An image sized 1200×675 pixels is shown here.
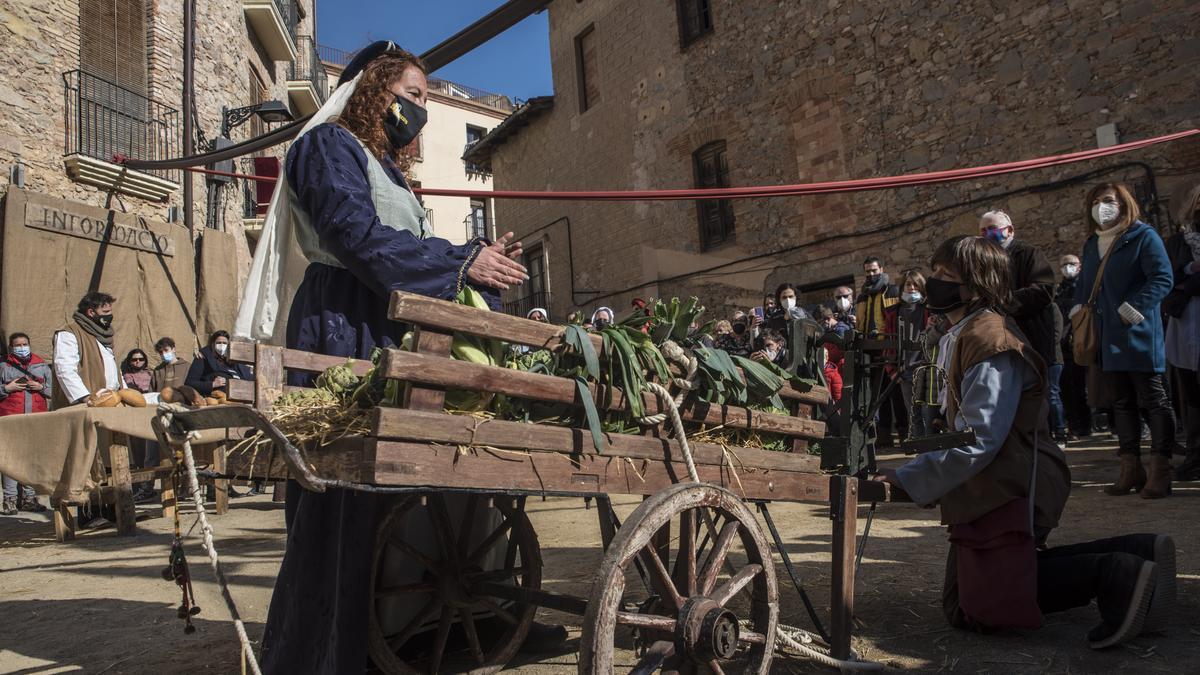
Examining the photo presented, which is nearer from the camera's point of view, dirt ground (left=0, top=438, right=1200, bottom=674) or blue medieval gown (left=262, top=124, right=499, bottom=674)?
blue medieval gown (left=262, top=124, right=499, bottom=674)

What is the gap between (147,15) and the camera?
14.9m

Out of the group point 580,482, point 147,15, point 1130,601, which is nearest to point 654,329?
point 580,482

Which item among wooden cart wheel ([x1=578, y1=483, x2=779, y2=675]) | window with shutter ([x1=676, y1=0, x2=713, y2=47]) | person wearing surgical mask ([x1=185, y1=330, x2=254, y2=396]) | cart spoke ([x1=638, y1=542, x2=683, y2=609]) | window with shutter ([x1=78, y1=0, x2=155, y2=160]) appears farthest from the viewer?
window with shutter ([x1=676, y1=0, x2=713, y2=47])

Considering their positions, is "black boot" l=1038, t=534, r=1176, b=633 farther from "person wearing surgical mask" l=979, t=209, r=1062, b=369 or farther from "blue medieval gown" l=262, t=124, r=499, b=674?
"blue medieval gown" l=262, t=124, r=499, b=674

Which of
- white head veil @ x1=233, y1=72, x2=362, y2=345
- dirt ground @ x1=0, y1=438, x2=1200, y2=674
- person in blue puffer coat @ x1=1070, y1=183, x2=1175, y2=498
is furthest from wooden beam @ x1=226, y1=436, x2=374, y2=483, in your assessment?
person in blue puffer coat @ x1=1070, y1=183, x2=1175, y2=498

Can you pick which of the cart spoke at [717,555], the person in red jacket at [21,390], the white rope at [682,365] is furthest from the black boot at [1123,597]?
the person in red jacket at [21,390]

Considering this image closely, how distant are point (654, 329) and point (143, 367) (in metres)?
9.16

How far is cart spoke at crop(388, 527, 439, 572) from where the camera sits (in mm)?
2750

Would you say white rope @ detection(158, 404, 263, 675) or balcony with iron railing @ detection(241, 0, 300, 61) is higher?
balcony with iron railing @ detection(241, 0, 300, 61)

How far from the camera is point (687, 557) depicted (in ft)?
7.63

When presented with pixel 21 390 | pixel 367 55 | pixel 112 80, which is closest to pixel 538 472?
pixel 367 55

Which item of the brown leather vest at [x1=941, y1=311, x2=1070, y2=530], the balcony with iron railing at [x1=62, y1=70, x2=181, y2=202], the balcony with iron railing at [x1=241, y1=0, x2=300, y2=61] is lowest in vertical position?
the brown leather vest at [x1=941, y1=311, x2=1070, y2=530]

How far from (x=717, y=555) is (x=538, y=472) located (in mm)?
649

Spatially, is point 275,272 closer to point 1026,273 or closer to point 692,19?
point 1026,273
